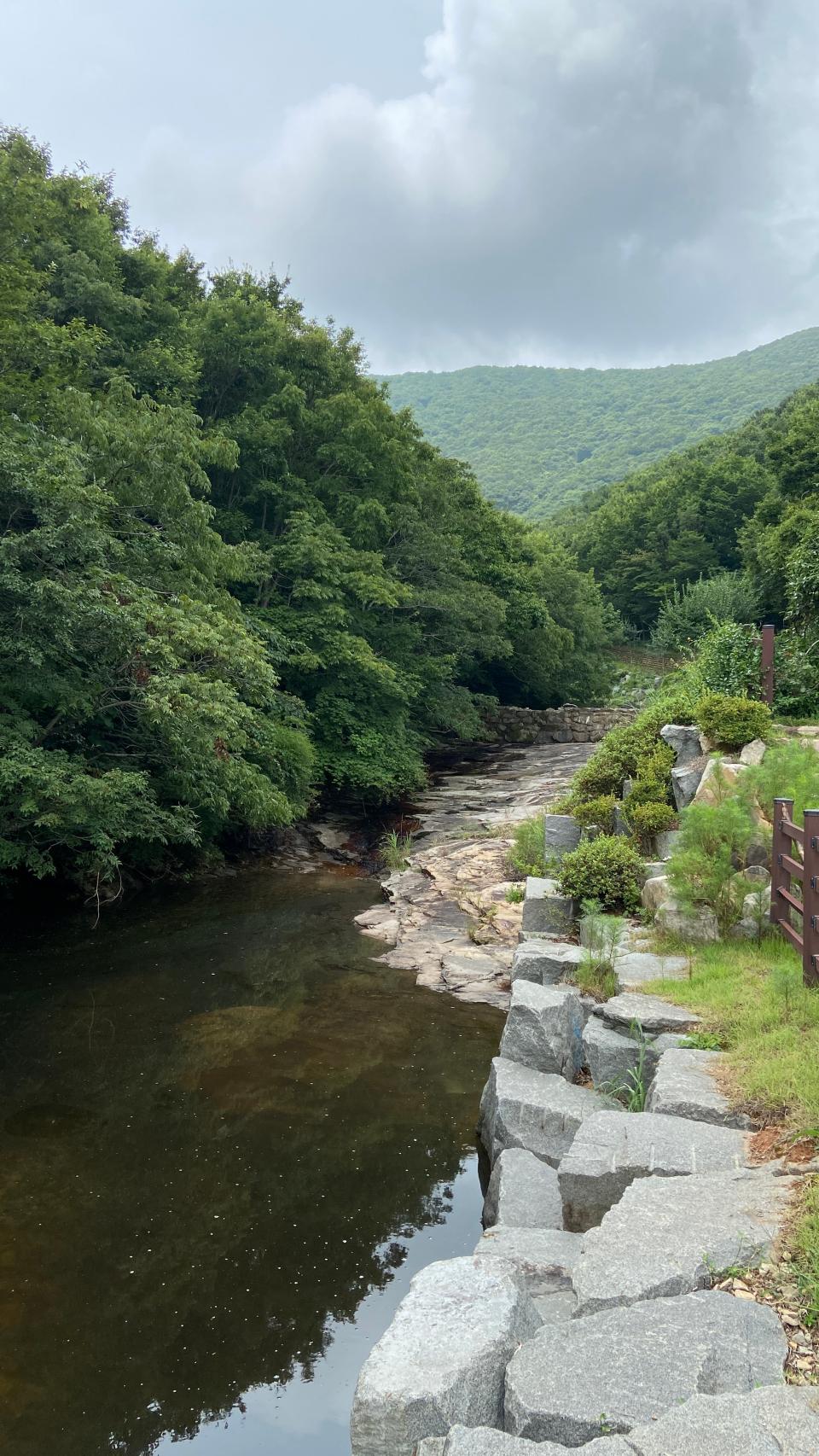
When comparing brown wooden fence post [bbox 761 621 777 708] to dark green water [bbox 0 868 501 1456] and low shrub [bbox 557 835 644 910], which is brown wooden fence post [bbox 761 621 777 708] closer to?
low shrub [bbox 557 835 644 910]

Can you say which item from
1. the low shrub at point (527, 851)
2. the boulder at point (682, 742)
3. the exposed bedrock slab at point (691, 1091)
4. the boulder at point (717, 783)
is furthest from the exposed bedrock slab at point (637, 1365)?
the low shrub at point (527, 851)

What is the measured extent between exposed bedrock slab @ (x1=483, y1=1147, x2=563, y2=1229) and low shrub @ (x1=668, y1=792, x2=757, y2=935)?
9.13 feet

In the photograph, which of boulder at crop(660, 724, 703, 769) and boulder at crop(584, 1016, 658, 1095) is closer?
boulder at crop(584, 1016, 658, 1095)

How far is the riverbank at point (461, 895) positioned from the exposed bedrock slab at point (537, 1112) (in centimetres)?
263

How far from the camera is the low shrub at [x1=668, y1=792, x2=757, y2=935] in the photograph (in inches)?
288

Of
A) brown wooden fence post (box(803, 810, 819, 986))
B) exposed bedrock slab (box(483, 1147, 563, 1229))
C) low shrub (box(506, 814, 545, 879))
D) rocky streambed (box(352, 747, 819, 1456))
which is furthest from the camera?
low shrub (box(506, 814, 545, 879))

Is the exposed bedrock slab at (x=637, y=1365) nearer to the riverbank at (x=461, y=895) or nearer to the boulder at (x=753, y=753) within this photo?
the riverbank at (x=461, y=895)

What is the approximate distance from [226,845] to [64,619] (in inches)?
272

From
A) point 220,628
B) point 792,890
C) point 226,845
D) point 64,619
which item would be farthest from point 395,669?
point 792,890

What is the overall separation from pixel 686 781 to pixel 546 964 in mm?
3272

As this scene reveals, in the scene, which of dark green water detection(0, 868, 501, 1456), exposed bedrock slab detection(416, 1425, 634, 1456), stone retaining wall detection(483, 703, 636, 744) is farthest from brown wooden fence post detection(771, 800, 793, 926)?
stone retaining wall detection(483, 703, 636, 744)

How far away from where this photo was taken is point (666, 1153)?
439cm

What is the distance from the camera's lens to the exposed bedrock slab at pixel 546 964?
306 inches

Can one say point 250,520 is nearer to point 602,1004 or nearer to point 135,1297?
point 602,1004
